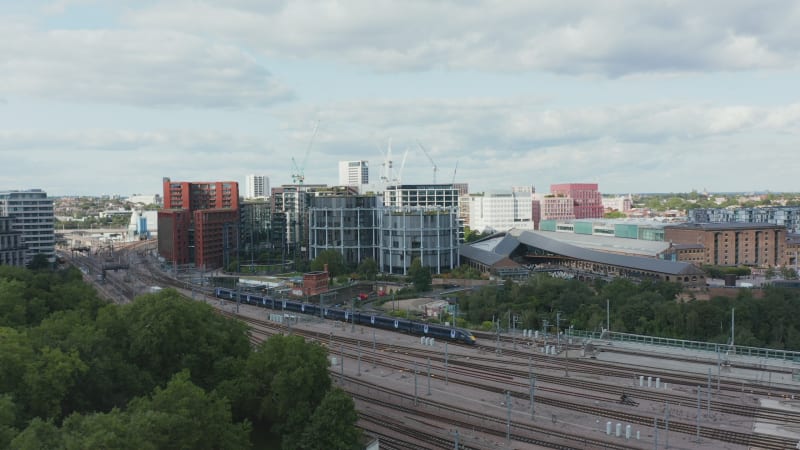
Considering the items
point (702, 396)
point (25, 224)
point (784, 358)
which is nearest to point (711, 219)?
point (784, 358)

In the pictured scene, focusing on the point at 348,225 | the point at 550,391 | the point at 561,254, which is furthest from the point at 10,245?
the point at 561,254

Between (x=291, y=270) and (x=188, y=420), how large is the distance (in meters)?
94.5

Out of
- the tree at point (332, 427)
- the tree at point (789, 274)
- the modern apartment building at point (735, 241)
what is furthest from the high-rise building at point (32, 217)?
the tree at point (789, 274)

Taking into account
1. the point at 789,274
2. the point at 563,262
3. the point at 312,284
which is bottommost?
the point at 563,262

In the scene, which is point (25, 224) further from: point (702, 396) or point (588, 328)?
point (702, 396)

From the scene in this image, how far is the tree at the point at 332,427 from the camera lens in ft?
102

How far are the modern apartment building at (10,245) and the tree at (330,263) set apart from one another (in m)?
46.0

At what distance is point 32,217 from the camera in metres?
115

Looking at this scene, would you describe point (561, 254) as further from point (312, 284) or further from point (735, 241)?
point (312, 284)

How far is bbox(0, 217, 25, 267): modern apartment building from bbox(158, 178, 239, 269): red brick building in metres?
27.0

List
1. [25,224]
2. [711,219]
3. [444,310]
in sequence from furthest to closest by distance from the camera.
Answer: [711,219] < [25,224] < [444,310]

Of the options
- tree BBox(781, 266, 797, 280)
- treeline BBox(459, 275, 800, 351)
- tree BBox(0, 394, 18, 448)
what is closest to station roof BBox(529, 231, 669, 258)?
tree BBox(781, 266, 797, 280)

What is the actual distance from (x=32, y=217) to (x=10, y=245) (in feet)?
53.8

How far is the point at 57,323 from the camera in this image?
1515 inches
